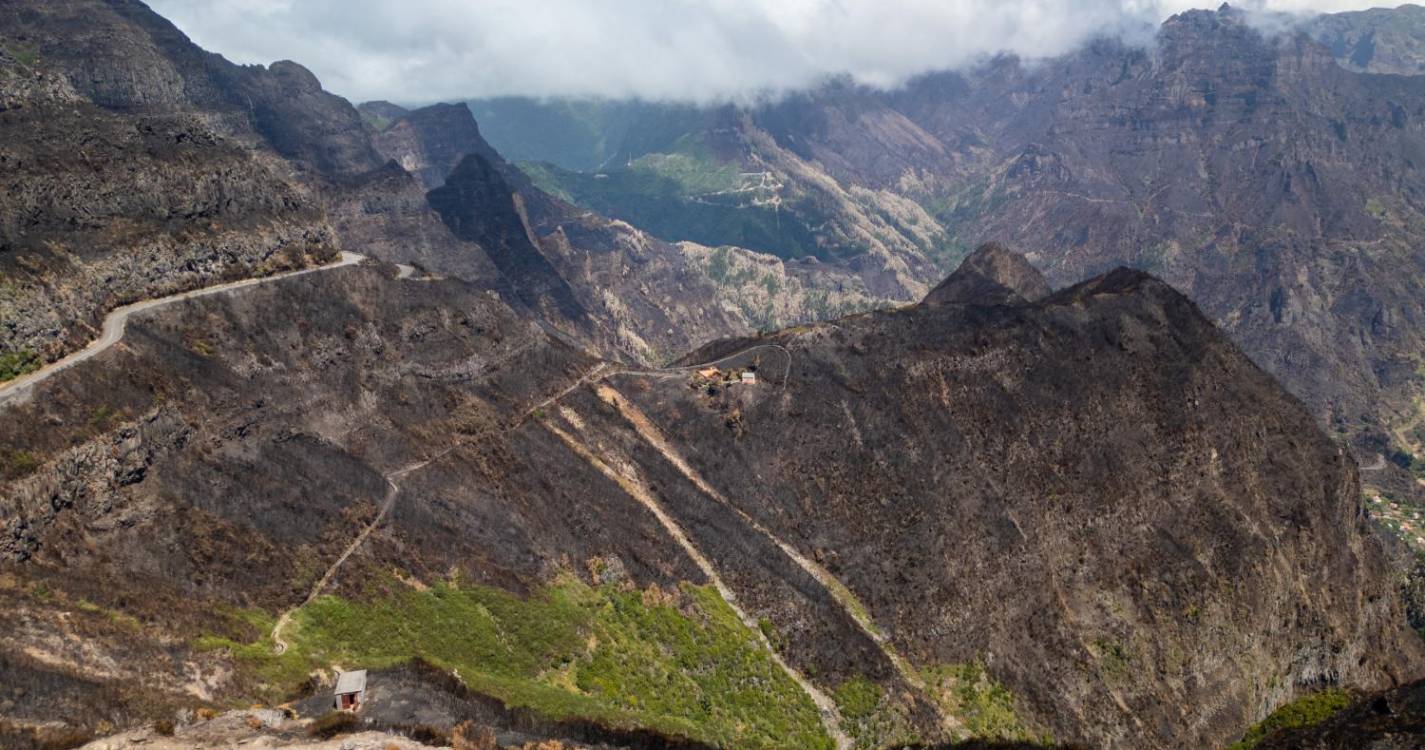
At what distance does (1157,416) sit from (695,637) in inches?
2693

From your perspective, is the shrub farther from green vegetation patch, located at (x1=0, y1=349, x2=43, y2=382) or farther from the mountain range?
green vegetation patch, located at (x1=0, y1=349, x2=43, y2=382)

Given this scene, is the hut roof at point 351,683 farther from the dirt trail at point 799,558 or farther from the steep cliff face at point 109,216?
the dirt trail at point 799,558

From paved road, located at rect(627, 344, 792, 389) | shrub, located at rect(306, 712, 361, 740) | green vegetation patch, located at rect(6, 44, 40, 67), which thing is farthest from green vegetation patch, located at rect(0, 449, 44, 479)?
green vegetation patch, located at rect(6, 44, 40, 67)

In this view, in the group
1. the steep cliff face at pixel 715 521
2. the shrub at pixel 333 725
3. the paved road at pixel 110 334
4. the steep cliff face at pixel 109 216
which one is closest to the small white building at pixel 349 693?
the shrub at pixel 333 725

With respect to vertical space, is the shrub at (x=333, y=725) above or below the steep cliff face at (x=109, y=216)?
below

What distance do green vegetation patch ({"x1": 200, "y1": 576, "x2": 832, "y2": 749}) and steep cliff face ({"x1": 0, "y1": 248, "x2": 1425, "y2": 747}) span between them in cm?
30

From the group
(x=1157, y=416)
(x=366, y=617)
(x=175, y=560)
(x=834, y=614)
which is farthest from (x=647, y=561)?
(x=1157, y=416)

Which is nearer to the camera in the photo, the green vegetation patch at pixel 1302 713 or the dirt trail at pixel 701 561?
the dirt trail at pixel 701 561

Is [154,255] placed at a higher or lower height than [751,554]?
higher

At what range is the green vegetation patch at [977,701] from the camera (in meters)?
78.1

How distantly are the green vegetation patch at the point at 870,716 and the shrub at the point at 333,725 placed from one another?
43427 millimetres

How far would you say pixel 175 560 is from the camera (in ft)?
172

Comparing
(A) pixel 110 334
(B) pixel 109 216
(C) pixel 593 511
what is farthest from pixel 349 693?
(B) pixel 109 216

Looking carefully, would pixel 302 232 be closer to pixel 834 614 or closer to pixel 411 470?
pixel 411 470
